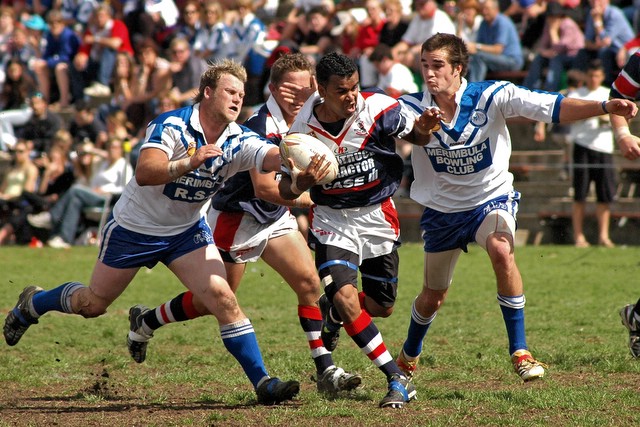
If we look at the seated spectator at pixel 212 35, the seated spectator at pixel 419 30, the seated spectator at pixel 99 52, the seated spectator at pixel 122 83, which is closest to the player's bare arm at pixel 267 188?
the seated spectator at pixel 419 30

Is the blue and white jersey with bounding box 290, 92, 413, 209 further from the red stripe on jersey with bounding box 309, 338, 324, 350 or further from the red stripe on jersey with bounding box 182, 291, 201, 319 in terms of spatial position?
the red stripe on jersey with bounding box 182, 291, 201, 319

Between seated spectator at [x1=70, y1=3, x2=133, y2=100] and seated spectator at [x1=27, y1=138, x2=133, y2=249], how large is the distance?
12.3 feet

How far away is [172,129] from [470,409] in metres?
2.36

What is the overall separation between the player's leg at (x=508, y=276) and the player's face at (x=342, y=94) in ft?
3.78

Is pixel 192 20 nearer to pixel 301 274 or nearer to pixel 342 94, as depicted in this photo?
pixel 301 274

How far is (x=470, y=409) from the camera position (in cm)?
591

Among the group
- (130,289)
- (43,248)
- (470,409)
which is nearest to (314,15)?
(43,248)

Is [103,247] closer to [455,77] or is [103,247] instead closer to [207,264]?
[207,264]

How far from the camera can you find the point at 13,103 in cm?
1923

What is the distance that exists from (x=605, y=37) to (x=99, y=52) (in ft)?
31.3

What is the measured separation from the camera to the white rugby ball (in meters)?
5.99

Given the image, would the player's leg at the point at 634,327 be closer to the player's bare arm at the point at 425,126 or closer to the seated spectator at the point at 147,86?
the player's bare arm at the point at 425,126

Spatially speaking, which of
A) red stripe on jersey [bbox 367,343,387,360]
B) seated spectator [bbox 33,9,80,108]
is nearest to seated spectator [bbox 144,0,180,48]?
seated spectator [bbox 33,9,80,108]

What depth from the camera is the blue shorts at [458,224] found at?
675cm
